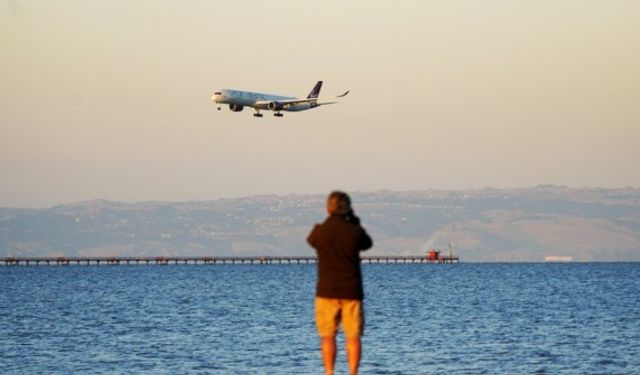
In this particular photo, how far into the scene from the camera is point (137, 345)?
6216 cm

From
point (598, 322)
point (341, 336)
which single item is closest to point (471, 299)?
point (598, 322)

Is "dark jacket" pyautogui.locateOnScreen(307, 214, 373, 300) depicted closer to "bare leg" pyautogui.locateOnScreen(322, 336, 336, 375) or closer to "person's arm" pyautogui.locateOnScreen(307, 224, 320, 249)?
"person's arm" pyautogui.locateOnScreen(307, 224, 320, 249)

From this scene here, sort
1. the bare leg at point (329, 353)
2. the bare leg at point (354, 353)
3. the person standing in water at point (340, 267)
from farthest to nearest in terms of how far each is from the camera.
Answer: the bare leg at point (329, 353) → the bare leg at point (354, 353) → the person standing in water at point (340, 267)

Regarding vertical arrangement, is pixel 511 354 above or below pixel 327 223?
below

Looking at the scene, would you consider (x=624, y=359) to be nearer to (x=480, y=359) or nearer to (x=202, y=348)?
(x=480, y=359)

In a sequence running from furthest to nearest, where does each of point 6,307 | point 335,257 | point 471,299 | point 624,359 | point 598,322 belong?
point 471,299
point 6,307
point 598,322
point 624,359
point 335,257

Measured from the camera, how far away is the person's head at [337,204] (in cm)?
1980

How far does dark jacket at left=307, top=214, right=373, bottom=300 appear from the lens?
20.0 m

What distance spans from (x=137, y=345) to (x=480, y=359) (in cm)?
1857

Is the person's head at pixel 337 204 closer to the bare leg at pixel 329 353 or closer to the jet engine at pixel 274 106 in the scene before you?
the bare leg at pixel 329 353

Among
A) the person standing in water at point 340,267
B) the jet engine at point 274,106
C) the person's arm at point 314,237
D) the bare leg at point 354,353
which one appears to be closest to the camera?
the person standing in water at point 340,267

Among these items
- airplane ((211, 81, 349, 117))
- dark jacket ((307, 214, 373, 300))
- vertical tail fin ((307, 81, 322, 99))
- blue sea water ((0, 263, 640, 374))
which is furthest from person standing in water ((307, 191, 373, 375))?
vertical tail fin ((307, 81, 322, 99))

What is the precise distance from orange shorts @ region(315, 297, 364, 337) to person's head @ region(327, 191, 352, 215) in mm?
1491

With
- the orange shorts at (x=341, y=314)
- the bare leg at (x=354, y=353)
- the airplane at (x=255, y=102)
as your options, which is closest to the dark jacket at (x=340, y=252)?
the orange shorts at (x=341, y=314)
